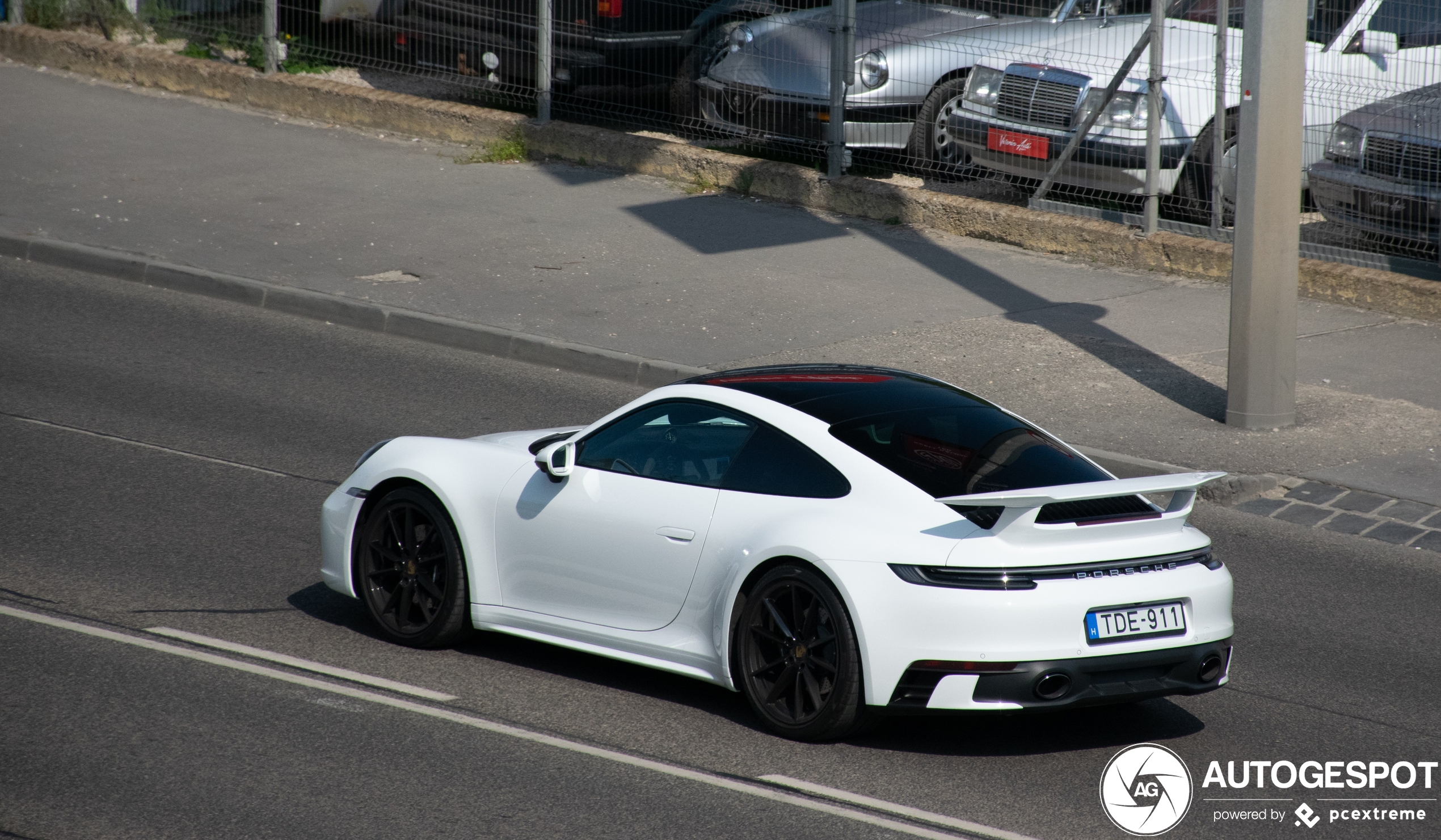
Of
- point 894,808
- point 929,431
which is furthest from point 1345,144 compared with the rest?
point 894,808

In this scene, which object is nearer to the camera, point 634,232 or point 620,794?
point 620,794

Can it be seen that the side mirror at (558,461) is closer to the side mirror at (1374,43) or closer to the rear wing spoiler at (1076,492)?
the rear wing spoiler at (1076,492)

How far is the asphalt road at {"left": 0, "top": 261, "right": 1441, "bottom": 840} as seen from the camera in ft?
17.6

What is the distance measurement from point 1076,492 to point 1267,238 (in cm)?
565

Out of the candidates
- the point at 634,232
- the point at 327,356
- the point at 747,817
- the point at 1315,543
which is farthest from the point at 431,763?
the point at 634,232

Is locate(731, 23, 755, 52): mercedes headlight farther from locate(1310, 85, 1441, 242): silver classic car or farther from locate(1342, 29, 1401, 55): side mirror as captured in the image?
locate(1310, 85, 1441, 242): silver classic car

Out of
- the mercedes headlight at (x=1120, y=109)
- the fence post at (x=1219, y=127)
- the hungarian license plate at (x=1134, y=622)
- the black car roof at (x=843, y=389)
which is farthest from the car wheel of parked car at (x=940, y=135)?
the hungarian license plate at (x=1134, y=622)

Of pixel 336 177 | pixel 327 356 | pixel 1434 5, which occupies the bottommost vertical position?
pixel 327 356

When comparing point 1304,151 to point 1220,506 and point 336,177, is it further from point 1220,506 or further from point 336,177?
point 336,177

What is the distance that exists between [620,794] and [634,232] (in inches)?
403

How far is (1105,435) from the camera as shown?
10.4m

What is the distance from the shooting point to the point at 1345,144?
1298cm

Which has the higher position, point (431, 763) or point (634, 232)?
point (634, 232)

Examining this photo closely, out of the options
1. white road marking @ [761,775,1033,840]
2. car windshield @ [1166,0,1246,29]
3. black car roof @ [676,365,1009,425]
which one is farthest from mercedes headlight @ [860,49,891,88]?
white road marking @ [761,775,1033,840]
